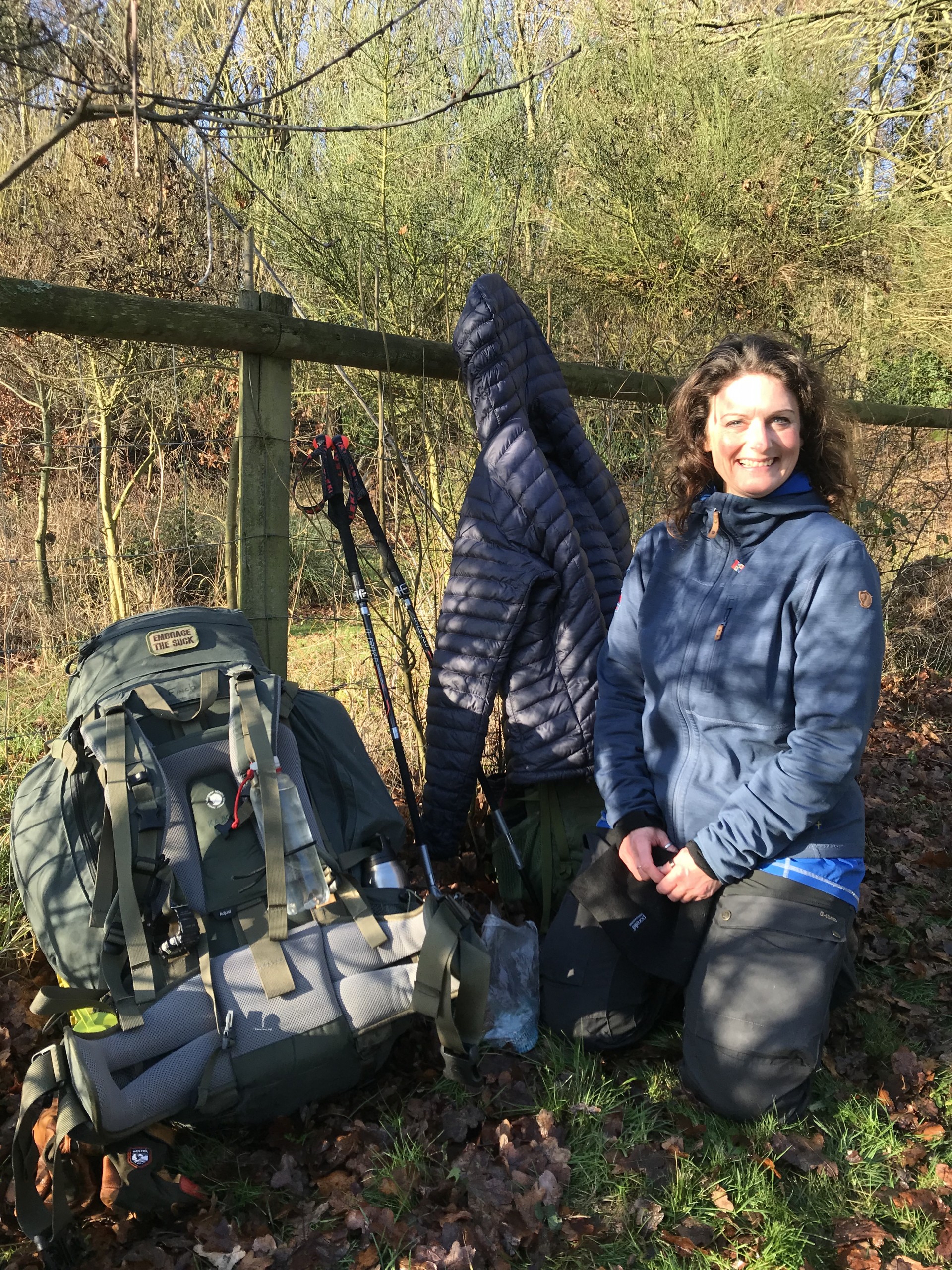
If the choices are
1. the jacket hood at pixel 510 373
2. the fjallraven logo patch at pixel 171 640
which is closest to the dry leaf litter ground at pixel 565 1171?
the fjallraven logo patch at pixel 171 640

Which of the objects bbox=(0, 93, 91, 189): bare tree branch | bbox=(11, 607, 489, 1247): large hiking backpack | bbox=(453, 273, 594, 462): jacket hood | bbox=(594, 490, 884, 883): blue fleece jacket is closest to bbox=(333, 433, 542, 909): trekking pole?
bbox=(453, 273, 594, 462): jacket hood

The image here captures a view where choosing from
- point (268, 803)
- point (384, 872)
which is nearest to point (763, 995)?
point (384, 872)

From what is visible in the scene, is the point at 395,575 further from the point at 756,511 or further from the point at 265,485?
the point at 756,511

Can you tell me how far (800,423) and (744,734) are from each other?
0.92m

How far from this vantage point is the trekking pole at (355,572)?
3104 mm

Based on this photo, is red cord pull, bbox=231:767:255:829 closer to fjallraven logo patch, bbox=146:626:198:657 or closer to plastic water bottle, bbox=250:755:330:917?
Answer: plastic water bottle, bbox=250:755:330:917

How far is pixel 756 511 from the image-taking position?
2549 mm

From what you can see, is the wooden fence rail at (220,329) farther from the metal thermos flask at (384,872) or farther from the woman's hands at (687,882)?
the woman's hands at (687,882)

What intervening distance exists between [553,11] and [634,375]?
806 centimetres

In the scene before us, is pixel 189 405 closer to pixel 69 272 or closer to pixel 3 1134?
pixel 69 272

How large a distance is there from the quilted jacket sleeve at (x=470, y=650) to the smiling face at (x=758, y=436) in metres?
0.72

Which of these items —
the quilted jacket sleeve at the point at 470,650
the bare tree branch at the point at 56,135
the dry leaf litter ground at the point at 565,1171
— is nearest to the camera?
the bare tree branch at the point at 56,135

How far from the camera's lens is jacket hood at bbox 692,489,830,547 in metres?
2.54

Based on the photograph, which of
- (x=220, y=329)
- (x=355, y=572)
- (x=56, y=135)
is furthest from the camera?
(x=355, y=572)
